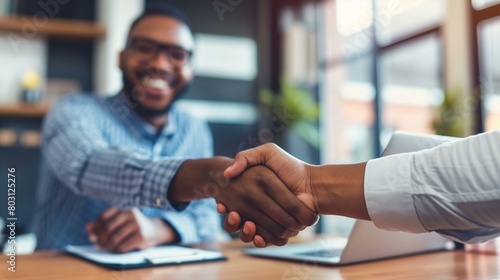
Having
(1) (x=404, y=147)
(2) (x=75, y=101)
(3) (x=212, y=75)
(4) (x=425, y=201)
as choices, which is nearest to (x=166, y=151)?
(2) (x=75, y=101)

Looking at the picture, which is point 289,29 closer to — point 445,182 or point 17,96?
point 17,96

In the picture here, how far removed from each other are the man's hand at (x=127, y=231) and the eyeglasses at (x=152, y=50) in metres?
0.77

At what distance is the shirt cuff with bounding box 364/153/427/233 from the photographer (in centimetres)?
85

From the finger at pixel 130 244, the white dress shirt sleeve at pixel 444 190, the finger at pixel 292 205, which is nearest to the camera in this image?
the white dress shirt sleeve at pixel 444 190

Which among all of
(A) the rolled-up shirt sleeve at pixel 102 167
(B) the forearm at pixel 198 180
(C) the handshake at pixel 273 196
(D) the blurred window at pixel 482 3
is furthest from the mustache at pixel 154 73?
(D) the blurred window at pixel 482 3

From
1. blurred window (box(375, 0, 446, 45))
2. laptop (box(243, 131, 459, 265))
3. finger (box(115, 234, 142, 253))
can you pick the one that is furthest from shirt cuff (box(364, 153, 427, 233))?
blurred window (box(375, 0, 446, 45))

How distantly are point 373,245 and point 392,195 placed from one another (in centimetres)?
26

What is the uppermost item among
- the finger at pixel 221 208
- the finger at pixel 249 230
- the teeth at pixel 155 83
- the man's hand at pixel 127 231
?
the teeth at pixel 155 83

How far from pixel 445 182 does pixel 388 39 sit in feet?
13.1

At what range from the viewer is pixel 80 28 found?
4.45m

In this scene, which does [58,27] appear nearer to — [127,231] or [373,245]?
[127,231]

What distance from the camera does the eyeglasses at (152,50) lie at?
6.28 ft

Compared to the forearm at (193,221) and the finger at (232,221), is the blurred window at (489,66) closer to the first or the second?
the forearm at (193,221)

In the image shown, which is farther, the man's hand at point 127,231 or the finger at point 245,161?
the man's hand at point 127,231
